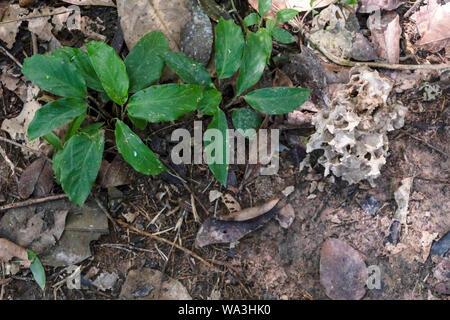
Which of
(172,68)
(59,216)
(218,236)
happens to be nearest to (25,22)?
(172,68)

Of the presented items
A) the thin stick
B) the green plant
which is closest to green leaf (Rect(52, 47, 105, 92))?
the green plant

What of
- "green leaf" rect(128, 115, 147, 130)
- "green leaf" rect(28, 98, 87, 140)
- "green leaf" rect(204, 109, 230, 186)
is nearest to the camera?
"green leaf" rect(28, 98, 87, 140)

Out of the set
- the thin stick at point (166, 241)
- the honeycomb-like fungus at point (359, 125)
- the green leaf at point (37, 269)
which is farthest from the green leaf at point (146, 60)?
the green leaf at point (37, 269)

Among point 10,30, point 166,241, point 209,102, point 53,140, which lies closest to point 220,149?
point 209,102

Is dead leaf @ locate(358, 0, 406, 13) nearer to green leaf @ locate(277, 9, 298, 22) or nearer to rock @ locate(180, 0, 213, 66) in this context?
green leaf @ locate(277, 9, 298, 22)

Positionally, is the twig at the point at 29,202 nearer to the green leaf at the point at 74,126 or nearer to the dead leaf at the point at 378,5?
the green leaf at the point at 74,126

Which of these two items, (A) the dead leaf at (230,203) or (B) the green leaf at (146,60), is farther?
(A) the dead leaf at (230,203)
